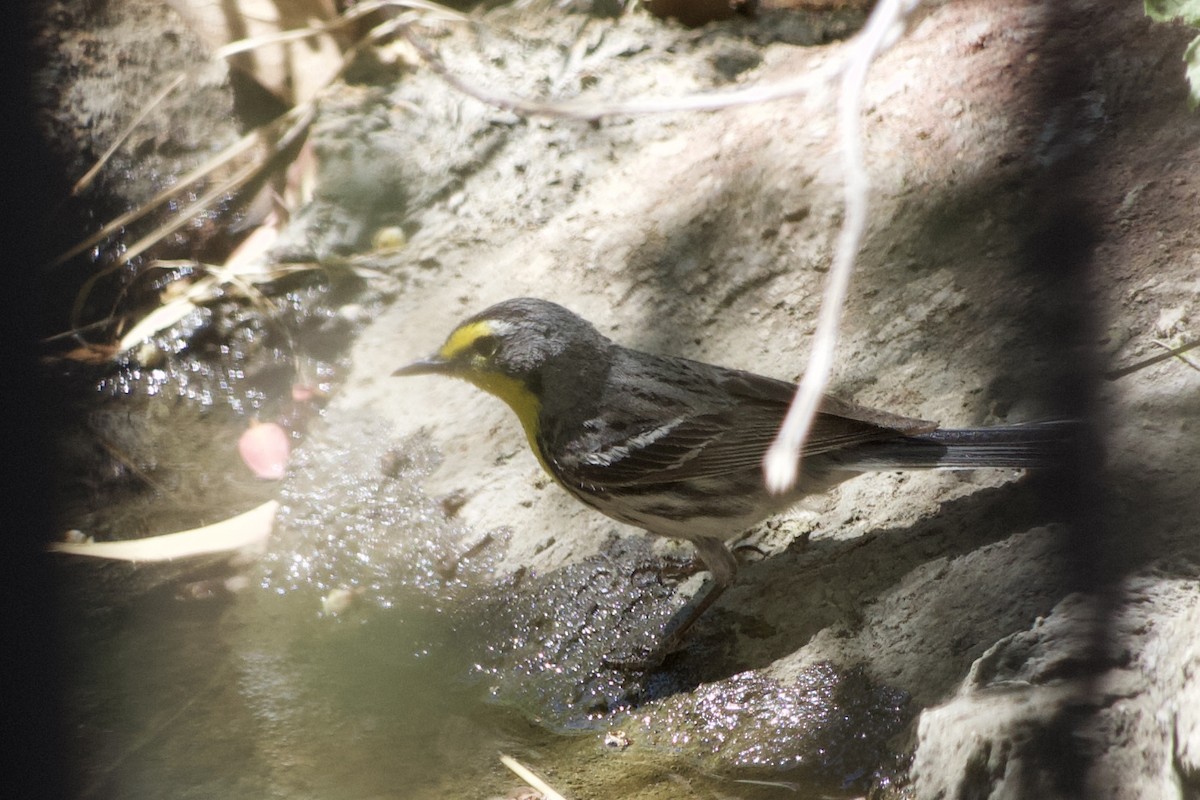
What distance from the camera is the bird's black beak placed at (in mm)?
4867

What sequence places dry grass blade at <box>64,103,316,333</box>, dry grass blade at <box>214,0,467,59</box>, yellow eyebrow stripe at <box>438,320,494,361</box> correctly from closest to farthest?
yellow eyebrow stripe at <box>438,320,494,361</box>
dry grass blade at <box>64,103,316,333</box>
dry grass blade at <box>214,0,467,59</box>

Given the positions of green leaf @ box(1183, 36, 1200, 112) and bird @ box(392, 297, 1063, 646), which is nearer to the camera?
green leaf @ box(1183, 36, 1200, 112)

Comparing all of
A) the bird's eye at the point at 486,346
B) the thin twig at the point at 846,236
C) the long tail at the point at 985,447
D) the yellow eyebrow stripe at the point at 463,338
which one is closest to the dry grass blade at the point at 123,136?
the yellow eyebrow stripe at the point at 463,338

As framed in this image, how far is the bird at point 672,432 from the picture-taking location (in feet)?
13.7

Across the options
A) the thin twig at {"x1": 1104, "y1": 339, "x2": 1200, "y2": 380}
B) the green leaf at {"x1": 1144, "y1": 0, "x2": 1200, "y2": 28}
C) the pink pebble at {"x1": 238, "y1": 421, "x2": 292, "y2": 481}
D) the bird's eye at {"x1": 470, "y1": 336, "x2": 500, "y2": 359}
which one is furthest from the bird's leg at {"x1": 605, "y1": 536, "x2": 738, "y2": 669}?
the green leaf at {"x1": 1144, "y1": 0, "x2": 1200, "y2": 28}

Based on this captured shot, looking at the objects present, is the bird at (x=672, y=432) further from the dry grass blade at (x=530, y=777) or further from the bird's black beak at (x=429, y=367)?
the dry grass blade at (x=530, y=777)

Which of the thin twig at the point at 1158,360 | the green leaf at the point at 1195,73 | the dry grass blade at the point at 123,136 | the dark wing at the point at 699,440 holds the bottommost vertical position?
the dark wing at the point at 699,440

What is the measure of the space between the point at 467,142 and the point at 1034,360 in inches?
152

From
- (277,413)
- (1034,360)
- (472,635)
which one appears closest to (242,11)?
(277,413)

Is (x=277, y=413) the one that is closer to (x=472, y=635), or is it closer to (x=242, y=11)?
(x=472, y=635)

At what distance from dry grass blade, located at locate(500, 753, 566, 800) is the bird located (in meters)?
0.79

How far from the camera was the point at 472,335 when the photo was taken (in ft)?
15.7

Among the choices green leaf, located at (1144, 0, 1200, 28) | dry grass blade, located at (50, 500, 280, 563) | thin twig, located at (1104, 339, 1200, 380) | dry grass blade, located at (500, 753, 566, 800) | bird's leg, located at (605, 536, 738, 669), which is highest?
green leaf, located at (1144, 0, 1200, 28)

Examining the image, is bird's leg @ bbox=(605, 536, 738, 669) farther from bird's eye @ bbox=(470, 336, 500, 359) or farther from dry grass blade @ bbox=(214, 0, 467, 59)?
dry grass blade @ bbox=(214, 0, 467, 59)
